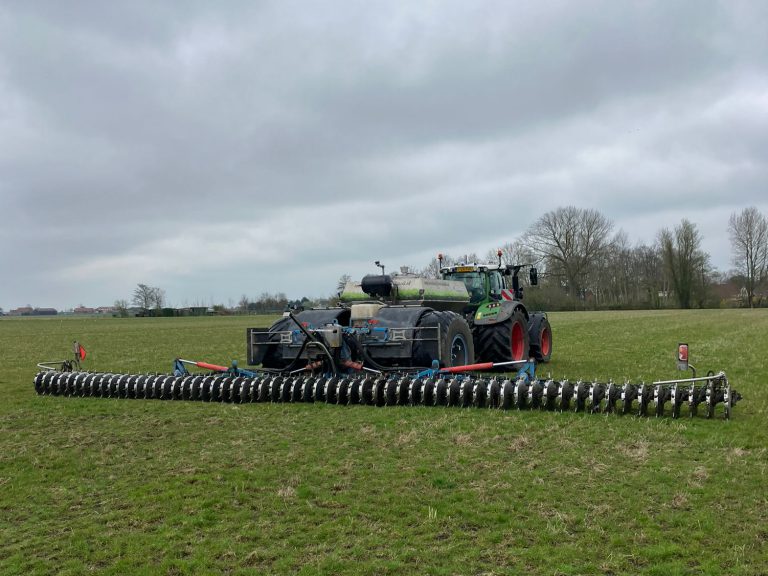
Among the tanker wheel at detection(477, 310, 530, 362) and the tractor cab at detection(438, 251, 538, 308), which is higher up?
the tractor cab at detection(438, 251, 538, 308)

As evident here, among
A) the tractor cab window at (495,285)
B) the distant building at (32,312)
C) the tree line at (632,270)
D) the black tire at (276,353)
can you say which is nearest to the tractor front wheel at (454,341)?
the black tire at (276,353)

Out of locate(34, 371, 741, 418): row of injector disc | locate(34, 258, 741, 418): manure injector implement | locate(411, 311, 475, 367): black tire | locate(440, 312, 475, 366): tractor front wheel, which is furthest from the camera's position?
locate(440, 312, 475, 366): tractor front wheel

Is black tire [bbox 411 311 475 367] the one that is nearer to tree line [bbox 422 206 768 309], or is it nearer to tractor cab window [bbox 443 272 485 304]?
tractor cab window [bbox 443 272 485 304]

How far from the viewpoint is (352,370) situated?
11078mm

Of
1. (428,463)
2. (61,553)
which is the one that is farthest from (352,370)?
(61,553)

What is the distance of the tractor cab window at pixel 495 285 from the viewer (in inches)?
605

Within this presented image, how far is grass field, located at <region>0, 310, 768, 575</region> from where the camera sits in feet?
14.5

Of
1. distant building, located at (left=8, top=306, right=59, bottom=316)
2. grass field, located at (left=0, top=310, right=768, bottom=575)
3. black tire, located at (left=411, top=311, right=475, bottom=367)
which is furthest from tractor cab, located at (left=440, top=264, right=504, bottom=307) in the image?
distant building, located at (left=8, top=306, right=59, bottom=316)

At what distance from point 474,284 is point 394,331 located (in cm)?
482

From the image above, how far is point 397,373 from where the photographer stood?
→ 35.8ft

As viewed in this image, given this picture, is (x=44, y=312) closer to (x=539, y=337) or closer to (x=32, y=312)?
(x=32, y=312)

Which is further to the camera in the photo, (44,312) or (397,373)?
(44,312)

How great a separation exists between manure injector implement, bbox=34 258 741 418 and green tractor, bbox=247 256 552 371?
0.02 m

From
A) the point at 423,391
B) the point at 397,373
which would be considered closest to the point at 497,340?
the point at 397,373
